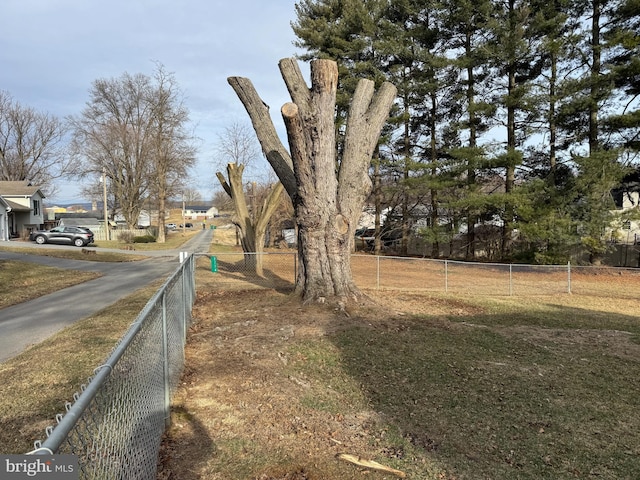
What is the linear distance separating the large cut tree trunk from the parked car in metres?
26.7

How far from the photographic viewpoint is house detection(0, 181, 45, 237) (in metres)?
37.5

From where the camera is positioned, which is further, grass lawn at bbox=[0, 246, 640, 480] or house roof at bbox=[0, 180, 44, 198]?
house roof at bbox=[0, 180, 44, 198]

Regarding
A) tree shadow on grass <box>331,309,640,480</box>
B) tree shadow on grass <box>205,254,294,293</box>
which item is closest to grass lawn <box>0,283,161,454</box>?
tree shadow on grass <box>331,309,640,480</box>

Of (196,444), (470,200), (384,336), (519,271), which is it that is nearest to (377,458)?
(196,444)

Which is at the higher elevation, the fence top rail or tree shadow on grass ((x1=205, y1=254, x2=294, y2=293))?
the fence top rail

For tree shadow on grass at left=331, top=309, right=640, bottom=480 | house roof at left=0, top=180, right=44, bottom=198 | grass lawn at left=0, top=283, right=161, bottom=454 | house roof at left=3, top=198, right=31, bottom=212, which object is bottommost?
tree shadow on grass at left=331, top=309, right=640, bottom=480

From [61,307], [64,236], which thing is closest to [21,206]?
[64,236]

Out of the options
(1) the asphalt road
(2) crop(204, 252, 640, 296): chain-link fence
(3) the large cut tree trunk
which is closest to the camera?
(1) the asphalt road

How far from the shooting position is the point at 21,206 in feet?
124

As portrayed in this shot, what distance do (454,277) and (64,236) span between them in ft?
90.7

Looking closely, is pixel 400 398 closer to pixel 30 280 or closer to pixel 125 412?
pixel 125 412

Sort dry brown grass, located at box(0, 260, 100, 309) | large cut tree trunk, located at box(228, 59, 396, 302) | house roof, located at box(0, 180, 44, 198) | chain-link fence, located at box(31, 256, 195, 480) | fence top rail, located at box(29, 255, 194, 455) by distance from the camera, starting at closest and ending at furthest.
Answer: fence top rail, located at box(29, 255, 194, 455), chain-link fence, located at box(31, 256, 195, 480), large cut tree trunk, located at box(228, 59, 396, 302), dry brown grass, located at box(0, 260, 100, 309), house roof, located at box(0, 180, 44, 198)

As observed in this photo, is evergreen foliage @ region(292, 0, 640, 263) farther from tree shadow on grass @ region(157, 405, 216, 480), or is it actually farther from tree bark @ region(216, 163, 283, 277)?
tree shadow on grass @ region(157, 405, 216, 480)

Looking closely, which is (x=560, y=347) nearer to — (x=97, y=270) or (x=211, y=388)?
(x=211, y=388)
